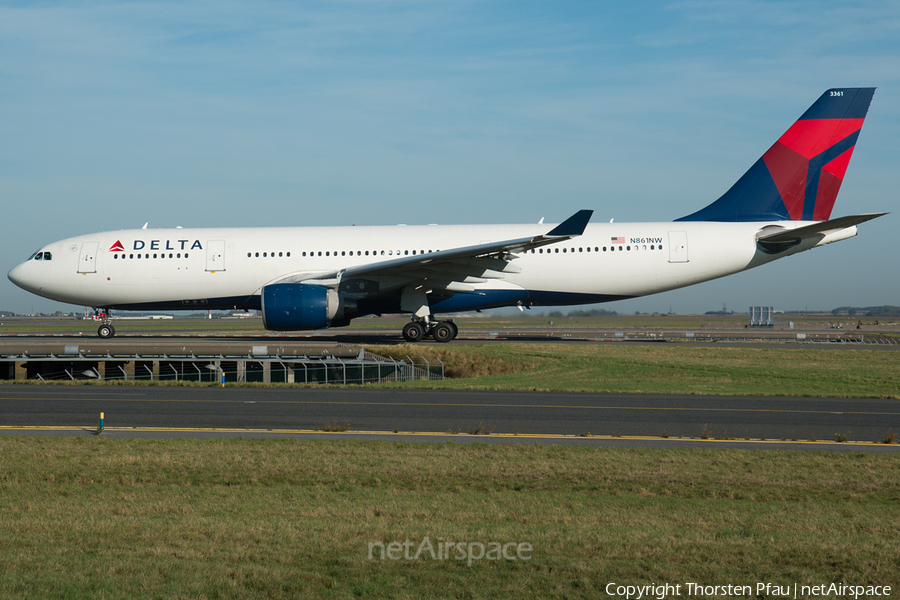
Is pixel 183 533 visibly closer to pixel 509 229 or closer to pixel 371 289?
pixel 371 289

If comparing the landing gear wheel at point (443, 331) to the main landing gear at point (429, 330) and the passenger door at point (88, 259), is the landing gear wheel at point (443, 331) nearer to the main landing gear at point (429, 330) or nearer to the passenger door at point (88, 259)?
the main landing gear at point (429, 330)

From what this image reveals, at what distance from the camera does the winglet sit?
830 inches

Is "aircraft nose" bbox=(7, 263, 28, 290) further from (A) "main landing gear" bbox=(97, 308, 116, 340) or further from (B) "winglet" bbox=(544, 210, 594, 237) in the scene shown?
(B) "winglet" bbox=(544, 210, 594, 237)

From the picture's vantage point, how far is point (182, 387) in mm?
17250

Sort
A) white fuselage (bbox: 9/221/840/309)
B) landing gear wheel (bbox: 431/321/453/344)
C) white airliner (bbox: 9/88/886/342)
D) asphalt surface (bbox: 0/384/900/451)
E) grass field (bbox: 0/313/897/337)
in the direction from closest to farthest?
asphalt surface (bbox: 0/384/900/451), white airliner (bbox: 9/88/886/342), landing gear wheel (bbox: 431/321/453/344), white fuselage (bbox: 9/221/840/309), grass field (bbox: 0/313/897/337)

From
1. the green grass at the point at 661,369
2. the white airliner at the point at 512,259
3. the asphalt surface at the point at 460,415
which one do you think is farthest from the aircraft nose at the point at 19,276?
the green grass at the point at 661,369

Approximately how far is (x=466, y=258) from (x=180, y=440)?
14.2 metres

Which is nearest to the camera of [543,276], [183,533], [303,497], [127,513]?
[183,533]

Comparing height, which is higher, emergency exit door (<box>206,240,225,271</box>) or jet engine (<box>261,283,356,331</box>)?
emergency exit door (<box>206,240,225,271</box>)

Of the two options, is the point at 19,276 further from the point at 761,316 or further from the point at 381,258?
the point at 761,316

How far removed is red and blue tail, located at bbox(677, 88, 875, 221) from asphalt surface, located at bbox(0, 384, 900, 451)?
507 inches

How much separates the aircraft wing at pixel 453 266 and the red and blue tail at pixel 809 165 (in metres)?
8.70

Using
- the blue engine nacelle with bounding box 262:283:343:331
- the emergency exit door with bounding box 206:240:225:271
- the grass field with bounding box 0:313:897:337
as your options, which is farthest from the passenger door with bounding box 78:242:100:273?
the grass field with bounding box 0:313:897:337

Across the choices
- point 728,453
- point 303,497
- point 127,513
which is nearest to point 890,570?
point 728,453
